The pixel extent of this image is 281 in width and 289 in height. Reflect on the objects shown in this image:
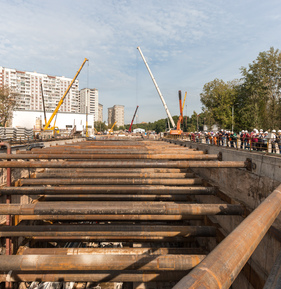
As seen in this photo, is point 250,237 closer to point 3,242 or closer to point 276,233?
point 276,233

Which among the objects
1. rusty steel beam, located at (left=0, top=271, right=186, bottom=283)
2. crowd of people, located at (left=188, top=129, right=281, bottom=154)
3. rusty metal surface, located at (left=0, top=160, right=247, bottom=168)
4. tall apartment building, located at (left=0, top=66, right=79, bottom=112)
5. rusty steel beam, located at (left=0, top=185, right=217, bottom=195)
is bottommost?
rusty steel beam, located at (left=0, top=271, right=186, bottom=283)

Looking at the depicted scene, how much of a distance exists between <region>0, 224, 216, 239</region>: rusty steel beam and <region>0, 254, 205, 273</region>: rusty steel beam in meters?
2.63

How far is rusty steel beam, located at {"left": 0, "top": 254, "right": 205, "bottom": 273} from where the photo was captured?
3.99 m

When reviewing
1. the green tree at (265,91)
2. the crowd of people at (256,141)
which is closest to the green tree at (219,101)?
the green tree at (265,91)

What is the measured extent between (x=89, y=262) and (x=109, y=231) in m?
3.63

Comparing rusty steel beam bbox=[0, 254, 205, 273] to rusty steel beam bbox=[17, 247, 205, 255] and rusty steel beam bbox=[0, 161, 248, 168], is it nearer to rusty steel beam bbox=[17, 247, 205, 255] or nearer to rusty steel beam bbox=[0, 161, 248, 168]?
rusty steel beam bbox=[17, 247, 205, 255]

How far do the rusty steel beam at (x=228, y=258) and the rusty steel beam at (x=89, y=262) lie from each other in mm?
2663

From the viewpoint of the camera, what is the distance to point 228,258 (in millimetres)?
1962

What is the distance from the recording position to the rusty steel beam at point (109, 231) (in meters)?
7.24

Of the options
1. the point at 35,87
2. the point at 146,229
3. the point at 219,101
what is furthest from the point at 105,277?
the point at 35,87

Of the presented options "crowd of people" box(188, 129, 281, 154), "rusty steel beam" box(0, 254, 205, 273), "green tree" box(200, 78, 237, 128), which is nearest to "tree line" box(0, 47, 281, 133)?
"green tree" box(200, 78, 237, 128)

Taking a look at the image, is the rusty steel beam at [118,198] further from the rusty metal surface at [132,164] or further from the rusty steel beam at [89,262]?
the rusty steel beam at [89,262]

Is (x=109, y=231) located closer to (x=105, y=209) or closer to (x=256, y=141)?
(x=105, y=209)

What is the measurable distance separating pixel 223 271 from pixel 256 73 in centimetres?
5481
